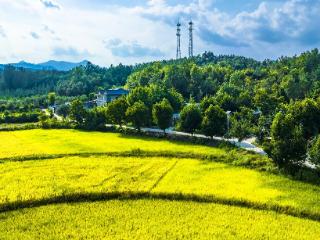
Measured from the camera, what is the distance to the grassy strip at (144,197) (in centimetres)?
3508

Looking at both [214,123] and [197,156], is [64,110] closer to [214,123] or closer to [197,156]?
[214,123]

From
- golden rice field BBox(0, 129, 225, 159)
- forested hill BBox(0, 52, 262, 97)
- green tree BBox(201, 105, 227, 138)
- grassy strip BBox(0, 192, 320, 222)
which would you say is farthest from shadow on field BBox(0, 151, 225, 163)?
forested hill BBox(0, 52, 262, 97)

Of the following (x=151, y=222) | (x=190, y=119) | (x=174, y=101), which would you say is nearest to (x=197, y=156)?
(x=190, y=119)

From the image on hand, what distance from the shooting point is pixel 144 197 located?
38.9m

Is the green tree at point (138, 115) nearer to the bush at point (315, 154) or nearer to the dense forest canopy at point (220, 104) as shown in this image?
the dense forest canopy at point (220, 104)

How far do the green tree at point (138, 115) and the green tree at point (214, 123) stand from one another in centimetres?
1364

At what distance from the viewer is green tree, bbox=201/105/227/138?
60906 mm

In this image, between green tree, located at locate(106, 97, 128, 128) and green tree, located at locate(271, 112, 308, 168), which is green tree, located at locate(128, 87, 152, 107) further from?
green tree, located at locate(271, 112, 308, 168)

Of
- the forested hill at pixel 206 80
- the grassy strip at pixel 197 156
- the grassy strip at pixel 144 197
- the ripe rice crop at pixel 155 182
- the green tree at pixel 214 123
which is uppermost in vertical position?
the forested hill at pixel 206 80

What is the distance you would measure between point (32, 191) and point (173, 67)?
79.0 m

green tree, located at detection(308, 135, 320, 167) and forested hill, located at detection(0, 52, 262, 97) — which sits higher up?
forested hill, located at detection(0, 52, 262, 97)

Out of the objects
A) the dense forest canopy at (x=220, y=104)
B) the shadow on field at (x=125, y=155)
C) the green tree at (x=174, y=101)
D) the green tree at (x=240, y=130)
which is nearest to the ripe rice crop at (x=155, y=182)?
the shadow on field at (x=125, y=155)

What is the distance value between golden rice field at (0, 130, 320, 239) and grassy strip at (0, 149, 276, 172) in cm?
87

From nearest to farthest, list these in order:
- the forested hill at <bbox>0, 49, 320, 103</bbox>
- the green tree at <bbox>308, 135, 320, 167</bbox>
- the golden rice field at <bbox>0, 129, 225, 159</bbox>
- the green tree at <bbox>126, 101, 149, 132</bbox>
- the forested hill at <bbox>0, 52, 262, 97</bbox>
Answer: the green tree at <bbox>308, 135, 320, 167</bbox>, the golden rice field at <bbox>0, 129, 225, 159</bbox>, the green tree at <bbox>126, 101, 149, 132</bbox>, the forested hill at <bbox>0, 49, 320, 103</bbox>, the forested hill at <bbox>0, 52, 262, 97</bbox>
